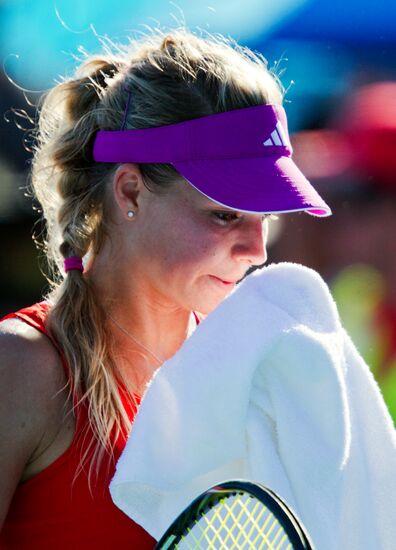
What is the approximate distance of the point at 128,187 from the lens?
1919mm

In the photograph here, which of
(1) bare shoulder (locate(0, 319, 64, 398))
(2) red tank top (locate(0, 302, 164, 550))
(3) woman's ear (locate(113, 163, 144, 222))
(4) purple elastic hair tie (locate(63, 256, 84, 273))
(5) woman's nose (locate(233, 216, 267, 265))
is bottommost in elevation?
(2) red tank top (locate(0, 302, 164, 550))

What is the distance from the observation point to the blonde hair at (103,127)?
1.79 metres

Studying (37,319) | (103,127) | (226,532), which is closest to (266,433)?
(226,532)

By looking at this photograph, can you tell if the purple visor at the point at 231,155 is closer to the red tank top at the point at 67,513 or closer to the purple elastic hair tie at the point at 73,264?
the purple elastic hair tie at the point at 73,264

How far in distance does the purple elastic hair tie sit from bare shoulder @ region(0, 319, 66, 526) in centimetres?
21

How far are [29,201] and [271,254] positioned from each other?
140 cm

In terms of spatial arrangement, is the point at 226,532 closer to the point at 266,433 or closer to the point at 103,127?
the point at 266,433

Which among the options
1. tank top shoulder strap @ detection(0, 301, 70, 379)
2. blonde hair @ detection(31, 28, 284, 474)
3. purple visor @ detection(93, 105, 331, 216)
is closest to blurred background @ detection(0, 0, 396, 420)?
blonde hair @ detection(31, 28, 284, 474)

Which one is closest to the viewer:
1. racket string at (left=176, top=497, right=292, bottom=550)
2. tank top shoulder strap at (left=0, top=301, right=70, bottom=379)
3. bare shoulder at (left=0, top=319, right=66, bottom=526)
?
racket string at (left=176, top=497, right=292, bottom=550)

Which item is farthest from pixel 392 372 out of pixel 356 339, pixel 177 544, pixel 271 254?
pixel 177 544

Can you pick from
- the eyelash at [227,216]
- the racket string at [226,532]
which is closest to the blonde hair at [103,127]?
the eyelash at [227,216]

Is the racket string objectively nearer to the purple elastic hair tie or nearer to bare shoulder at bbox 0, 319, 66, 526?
bare shoulder at bbox 0, 319, 66, 526

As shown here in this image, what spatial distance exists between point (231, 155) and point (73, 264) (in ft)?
1.27

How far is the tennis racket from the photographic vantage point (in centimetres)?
115
